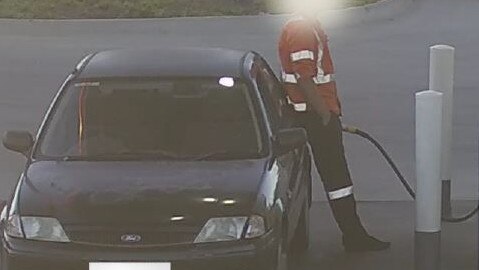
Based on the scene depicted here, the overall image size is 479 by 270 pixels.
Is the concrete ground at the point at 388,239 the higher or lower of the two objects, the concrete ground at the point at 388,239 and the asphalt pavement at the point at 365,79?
the lower

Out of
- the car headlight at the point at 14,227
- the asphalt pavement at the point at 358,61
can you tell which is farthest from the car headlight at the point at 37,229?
the asphalt pavement at the point at 358,61

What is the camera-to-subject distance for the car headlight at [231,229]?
19.7 ft

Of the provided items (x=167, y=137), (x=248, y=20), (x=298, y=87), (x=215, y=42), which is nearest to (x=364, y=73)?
(x=215, y=42)

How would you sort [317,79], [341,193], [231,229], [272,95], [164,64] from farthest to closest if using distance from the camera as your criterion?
[341,193]
[317,79]
[272,95]
[164,64]
[231,229]

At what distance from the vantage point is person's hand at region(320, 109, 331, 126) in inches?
303

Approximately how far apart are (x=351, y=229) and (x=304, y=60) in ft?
3.95

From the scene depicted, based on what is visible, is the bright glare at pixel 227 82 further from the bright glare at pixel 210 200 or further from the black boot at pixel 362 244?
the black boot at pixel 362 244


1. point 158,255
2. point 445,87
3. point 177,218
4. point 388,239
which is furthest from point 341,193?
point 158,255

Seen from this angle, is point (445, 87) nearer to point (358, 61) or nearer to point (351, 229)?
point (351, 229)

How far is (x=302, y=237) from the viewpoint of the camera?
7977 mm

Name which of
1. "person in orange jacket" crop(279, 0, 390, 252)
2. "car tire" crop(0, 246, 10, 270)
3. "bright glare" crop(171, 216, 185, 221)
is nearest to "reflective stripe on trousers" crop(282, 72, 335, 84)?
"person in orange jacket" crop(279, 0, 390, 252)

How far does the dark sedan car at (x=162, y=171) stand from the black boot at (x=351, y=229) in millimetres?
237

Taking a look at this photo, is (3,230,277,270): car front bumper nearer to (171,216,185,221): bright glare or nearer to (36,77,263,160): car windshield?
(171,216,185,221): bright glare

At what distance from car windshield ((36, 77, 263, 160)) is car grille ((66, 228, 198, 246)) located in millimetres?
783
